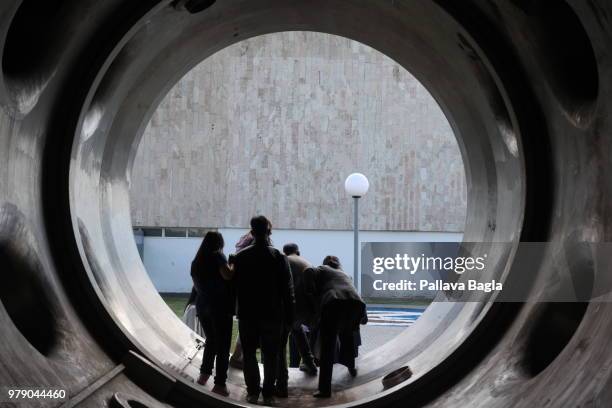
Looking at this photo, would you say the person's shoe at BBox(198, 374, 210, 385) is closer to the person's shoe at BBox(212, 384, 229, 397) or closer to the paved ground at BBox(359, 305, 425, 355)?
the person's shoe at BBox(212, 384, 229, 397)

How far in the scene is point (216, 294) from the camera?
6953 millimetres

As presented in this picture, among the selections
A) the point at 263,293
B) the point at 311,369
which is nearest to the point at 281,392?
the point at 263,293

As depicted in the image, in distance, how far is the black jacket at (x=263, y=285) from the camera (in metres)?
6.43

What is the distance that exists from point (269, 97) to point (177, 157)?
3953 mm

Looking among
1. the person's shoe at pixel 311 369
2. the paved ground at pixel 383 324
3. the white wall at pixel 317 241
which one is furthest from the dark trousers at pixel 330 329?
the white wall at pixel 317 241

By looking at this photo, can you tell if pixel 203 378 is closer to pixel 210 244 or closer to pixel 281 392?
pixel 281 392

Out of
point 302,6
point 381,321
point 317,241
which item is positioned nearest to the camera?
point 302,6

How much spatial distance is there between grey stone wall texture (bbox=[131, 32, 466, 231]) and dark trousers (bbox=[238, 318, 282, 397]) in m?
22.5

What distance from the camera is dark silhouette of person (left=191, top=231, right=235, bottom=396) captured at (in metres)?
6.96

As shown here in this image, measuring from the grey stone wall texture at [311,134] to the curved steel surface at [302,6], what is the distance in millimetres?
20751

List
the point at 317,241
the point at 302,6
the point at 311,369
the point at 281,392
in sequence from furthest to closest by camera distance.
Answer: the point at 317,241
the point at 311,369
the point at 302,6
the point at 281,392

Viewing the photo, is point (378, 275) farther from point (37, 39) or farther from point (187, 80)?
point (37, 39)

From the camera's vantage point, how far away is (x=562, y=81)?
5.96 metres

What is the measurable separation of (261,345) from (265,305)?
391 mm
